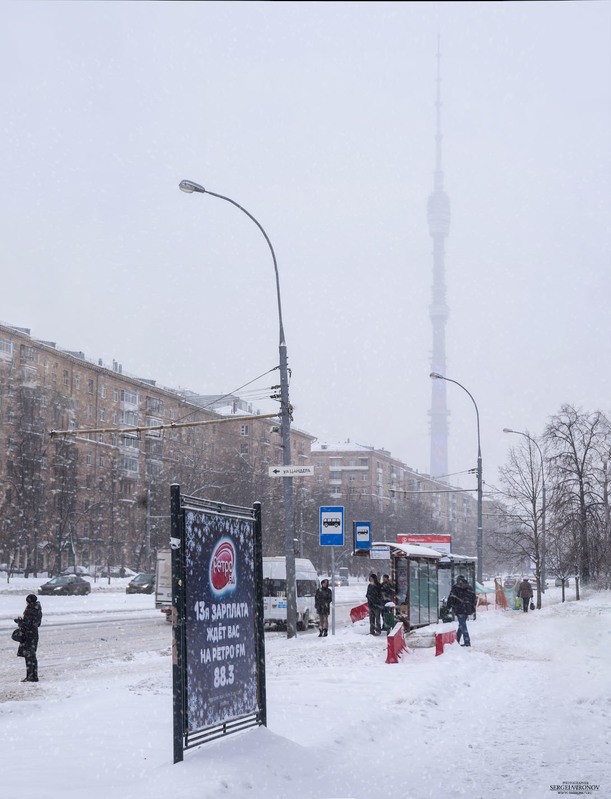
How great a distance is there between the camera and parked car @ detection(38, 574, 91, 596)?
52750mm

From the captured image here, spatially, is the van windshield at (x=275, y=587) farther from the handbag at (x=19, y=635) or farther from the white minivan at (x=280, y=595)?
the handbag at (x=19, y=635)

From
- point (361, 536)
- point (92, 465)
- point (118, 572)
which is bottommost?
point (118, 572)


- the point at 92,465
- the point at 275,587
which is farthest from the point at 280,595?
the point at 92,465

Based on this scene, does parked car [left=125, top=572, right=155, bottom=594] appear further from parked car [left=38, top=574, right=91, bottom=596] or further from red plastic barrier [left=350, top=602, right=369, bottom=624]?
red plastic barrier [left=350, top=602, right=369, bottom=624]

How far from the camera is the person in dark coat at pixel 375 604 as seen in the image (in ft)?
83.7

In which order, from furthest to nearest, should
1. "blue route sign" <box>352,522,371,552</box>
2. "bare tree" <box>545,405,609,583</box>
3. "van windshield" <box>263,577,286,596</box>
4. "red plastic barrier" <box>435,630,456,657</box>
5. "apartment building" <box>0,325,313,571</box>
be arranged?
"apartment building" <box>0,325,313,571</box> → "bare tree" <box>545,405,609,583</box> → "van windshield" <box>263,577,286,596</box> → "blue route sign" <box>352,522,371,552</box> → "red plastic barrier" <box>435,630,456,657</box>

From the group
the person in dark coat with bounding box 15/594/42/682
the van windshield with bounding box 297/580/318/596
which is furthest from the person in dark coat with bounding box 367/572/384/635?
the person in dark coat with bounding box 15/594/42/682

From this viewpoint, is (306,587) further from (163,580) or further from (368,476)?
(368,476)

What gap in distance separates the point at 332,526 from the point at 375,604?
3805 mm

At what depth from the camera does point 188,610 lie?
7742mm

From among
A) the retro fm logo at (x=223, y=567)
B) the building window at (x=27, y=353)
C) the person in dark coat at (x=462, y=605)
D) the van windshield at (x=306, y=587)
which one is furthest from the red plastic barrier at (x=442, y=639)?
the building window at (x=27, y=353)

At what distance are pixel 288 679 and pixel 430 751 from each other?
5.19m

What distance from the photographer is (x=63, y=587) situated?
2088 inches

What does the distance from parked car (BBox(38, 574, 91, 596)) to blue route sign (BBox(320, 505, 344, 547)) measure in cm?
3347
